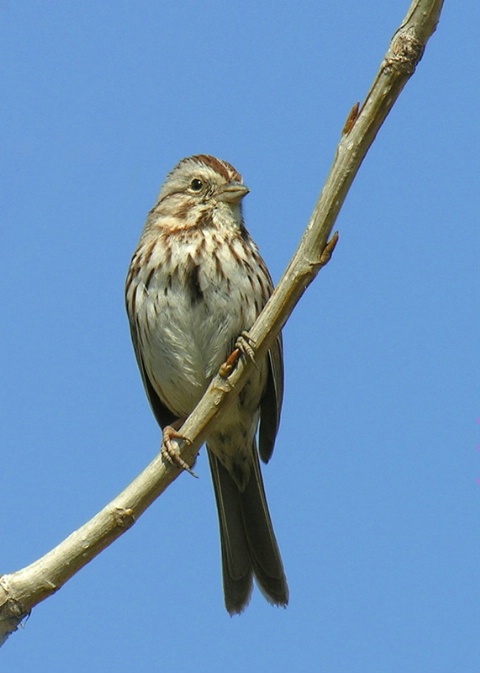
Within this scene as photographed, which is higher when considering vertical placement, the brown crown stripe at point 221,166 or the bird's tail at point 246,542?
the brown crown stripe at point 221,166

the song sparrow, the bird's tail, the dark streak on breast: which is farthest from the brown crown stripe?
the bird's tail

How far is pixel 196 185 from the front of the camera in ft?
21.5

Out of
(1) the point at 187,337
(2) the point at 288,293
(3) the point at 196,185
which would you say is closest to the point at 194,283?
(1) the point at 187,337

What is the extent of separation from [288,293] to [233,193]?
2.12 meters

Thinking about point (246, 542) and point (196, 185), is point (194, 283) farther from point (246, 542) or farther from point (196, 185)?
point (246, 542)

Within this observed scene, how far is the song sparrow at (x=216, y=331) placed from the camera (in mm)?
5965

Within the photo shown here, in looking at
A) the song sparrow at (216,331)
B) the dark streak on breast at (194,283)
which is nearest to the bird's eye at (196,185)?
the song sparrow at (216,331)

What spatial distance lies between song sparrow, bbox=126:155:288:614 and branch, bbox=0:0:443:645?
4.98 ft

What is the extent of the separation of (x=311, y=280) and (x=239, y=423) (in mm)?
2318

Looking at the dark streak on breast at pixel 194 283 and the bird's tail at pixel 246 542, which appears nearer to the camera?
the dark streak on breast at pixel 194 283

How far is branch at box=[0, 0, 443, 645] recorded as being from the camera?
13.0 ft

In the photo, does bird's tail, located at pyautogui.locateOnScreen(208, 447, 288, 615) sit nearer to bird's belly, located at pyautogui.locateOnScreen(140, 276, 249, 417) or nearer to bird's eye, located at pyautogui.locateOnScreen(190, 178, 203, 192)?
bird's belly, located at pyautogui.locateOnScreen(140, 276, 249, 417)

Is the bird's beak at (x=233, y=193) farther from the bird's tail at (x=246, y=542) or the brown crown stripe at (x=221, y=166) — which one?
the bird's tail at (x=246, y=542)

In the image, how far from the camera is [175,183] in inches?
266
